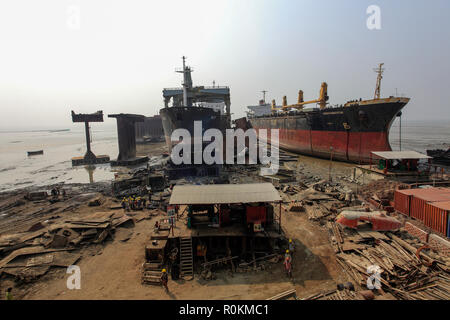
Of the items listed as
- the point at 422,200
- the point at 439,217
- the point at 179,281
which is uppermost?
the point at 422,200

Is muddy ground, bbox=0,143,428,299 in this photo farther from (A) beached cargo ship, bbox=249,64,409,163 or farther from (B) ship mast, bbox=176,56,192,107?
(B) ship mast, bbox=176,56,192,107

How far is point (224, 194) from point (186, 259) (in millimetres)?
3803

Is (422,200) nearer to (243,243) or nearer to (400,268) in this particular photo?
(400,268)

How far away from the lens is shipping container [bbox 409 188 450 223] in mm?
13508

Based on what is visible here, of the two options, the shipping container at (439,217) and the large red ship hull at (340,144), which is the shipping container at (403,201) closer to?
the shipping container at (439,217)

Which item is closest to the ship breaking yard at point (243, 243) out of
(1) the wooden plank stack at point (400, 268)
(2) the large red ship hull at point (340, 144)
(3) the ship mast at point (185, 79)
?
(1) the wooden plank stack at point (400, 268)

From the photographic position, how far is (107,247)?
13.5 m

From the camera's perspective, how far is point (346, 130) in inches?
1325

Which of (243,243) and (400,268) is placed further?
(243,243)

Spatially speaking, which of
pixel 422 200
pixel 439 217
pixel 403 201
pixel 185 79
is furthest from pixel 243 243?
pixel 185 79

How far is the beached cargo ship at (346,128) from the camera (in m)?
29.4

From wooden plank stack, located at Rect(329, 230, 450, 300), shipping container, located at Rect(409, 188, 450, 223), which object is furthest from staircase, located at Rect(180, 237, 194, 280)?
shipping container, located at Rect(409, 188, 450, 223)

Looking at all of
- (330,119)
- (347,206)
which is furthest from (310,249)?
(330,119)

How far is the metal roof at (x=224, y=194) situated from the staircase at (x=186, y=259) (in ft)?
6.48
